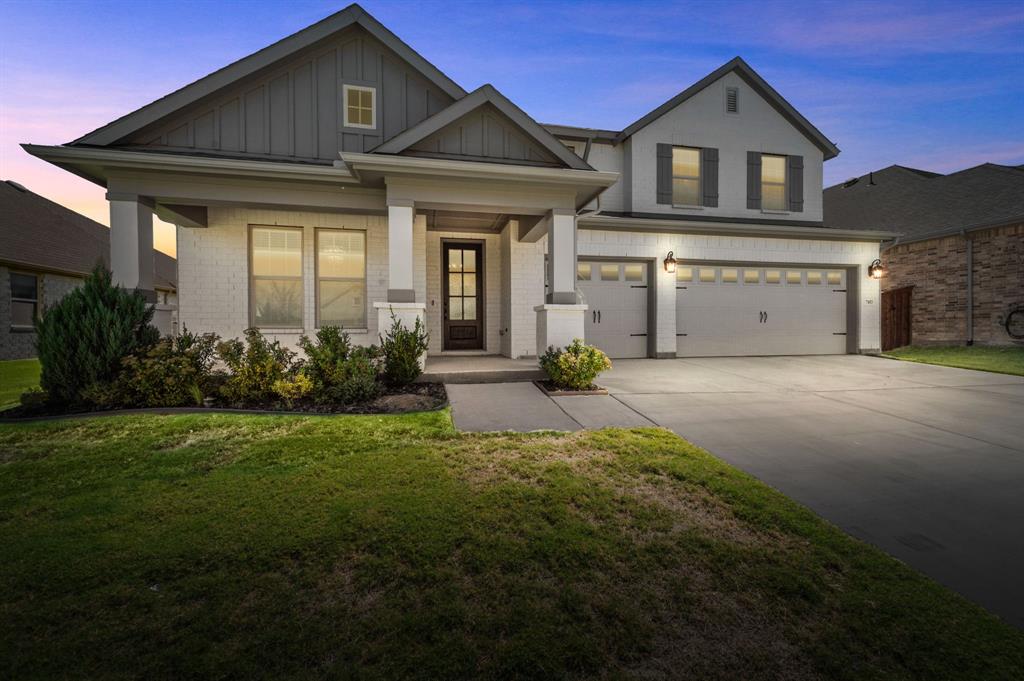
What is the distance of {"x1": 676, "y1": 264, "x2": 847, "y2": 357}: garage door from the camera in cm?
1155

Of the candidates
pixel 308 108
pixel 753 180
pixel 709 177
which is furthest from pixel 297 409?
pixel 753 180

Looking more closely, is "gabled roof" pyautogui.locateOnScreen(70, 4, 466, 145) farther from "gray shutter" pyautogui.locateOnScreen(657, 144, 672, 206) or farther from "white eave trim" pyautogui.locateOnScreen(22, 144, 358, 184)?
"gray shutter" pyautogui.locateOnScreen(657, 144, 672, 206)

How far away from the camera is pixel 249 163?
23.2ft

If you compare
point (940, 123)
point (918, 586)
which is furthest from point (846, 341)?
point (940, 123)

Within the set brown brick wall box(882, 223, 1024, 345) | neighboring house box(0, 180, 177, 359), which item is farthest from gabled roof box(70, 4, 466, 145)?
brown brick wall box(882, 223, 1024, 345)

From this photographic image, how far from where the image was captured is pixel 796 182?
1309cm

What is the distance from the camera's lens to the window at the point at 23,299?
13255 millimetres

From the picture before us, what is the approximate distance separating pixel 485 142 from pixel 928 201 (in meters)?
16.3

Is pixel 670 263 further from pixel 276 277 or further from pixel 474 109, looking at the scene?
pixel 276 277

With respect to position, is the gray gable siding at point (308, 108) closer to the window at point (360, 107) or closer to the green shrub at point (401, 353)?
the window at point (360, 107)

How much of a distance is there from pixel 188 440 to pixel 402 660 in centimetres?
397

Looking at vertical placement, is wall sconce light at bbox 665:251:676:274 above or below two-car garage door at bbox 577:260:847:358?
above

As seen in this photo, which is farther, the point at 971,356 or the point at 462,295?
the point at 971,356

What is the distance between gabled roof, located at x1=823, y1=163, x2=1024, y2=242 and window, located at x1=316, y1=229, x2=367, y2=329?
15693 millimetres
